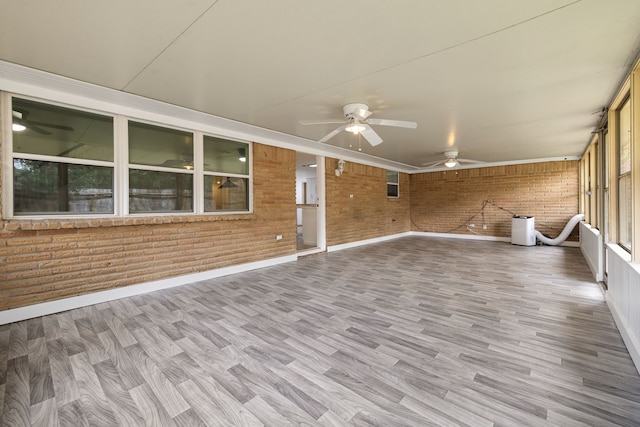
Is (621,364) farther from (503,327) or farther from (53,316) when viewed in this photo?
(53,316)

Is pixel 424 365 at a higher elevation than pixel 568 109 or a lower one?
lower

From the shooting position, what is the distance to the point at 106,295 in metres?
3.43

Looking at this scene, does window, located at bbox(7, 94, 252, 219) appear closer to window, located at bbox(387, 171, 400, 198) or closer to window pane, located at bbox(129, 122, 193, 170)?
window pane, located at bbox(129, 122, 193, 170)

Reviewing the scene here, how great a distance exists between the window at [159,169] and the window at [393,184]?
6.70 metres

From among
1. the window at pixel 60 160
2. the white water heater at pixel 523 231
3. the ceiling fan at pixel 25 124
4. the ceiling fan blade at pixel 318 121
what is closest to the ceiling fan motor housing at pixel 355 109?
the ceiling fan blade at pixel 318 121

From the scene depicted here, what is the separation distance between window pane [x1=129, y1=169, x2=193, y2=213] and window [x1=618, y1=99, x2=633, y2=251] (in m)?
5.55

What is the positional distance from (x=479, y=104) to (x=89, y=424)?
15.9ft

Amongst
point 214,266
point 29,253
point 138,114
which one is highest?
point 138,114

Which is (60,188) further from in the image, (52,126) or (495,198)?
(495,198)

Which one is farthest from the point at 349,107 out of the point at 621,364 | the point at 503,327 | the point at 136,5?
the point at 621,364

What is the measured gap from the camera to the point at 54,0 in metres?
1.80

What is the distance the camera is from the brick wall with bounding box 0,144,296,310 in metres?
2.91

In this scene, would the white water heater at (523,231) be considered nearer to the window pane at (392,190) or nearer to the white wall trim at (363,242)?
the white wall trim at (363,242)

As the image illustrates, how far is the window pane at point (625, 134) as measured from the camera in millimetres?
2925
